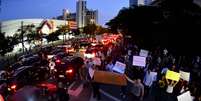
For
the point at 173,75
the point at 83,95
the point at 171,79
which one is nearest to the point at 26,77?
the point at 83,95

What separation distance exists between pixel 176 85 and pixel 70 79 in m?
16.6

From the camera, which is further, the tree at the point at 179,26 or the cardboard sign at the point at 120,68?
the tree at the point at 179,26

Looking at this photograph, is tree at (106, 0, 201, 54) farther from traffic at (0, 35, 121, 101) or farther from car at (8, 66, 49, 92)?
car at (8, 66, 49, 92)

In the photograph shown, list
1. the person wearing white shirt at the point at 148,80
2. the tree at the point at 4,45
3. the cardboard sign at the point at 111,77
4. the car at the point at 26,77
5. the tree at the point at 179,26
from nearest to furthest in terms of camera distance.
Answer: the cardboard sign at the point at 111,77 < the person wearing white shirt at the point at 148,80 < the car at the point at 26,77 < the tree at the point at 179,26 < the tree at the point at 4,45

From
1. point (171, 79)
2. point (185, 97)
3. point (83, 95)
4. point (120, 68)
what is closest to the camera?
point (185, 97)

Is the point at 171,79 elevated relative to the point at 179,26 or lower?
lower

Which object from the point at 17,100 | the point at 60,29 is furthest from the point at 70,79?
the point at 60,29

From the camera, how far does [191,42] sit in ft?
104

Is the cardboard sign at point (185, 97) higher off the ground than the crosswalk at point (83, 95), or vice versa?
the cardboard sign at point (185, 97)

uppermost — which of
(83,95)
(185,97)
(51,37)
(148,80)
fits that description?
(185,97)

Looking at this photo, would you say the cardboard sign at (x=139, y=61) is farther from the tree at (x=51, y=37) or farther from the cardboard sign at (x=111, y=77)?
the tree at (x=51, y=37)

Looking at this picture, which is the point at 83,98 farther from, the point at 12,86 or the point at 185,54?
the point at 185,54

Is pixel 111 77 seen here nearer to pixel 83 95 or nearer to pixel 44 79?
pixel 83 95

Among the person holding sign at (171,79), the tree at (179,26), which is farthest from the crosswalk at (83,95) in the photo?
the person holding sign at (171,79)
